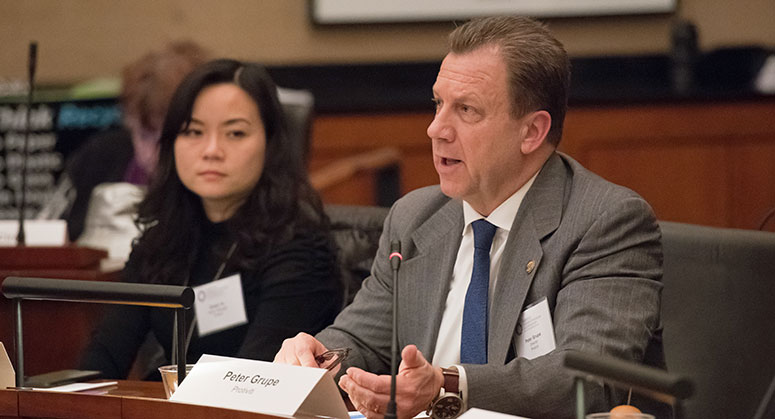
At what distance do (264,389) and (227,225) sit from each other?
1367 mm

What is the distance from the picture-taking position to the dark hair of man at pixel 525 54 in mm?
2330

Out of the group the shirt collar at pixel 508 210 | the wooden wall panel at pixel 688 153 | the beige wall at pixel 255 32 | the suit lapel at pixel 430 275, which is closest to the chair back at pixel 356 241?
the suit lapel at pixel 430 275

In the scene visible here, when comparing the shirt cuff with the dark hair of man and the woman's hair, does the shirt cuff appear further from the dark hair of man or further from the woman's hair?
the woman's hair

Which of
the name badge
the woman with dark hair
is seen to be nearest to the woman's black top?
the woman with dark hair

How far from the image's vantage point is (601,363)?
152 centimetres

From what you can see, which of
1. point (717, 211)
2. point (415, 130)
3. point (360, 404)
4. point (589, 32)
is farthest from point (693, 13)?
point (360, 404)

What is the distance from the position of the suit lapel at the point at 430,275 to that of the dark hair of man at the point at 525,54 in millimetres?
335

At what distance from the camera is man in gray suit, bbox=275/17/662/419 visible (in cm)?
209

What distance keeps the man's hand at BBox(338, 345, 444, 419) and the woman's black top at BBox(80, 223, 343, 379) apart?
38.9 inches

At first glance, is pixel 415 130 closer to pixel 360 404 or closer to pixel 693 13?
pixel 693 13

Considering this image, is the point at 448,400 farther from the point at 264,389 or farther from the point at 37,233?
the point at 37,233

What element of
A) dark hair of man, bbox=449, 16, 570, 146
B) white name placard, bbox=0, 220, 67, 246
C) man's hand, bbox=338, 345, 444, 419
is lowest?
white name placard, bbox=0, 220, 67, 246

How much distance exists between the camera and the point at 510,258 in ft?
7.61

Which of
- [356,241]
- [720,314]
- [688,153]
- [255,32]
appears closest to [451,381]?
[720,314]
